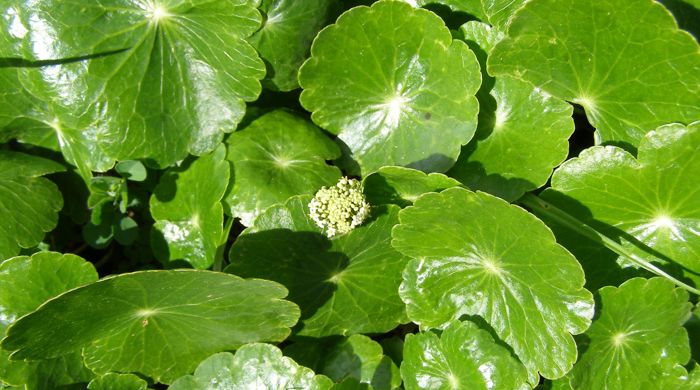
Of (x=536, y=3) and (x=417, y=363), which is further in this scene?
(x=417, y=363)

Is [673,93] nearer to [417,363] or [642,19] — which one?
[642,19]

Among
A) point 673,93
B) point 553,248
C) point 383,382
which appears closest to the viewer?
point 553,248

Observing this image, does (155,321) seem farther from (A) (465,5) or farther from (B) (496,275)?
(A) (465,5)

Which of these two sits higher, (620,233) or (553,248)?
(553,248)

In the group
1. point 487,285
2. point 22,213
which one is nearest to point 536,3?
point 487,285

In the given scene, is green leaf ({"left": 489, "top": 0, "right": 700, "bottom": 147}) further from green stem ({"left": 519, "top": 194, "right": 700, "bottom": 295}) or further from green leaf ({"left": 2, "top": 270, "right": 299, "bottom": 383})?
green leaf ({"left": 2, "top": 270, "right": 299, "bottom": 383})

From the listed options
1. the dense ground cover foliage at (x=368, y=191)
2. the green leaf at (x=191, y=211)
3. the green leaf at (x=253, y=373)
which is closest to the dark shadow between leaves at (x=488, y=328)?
the dense ground cover foliage at (x=368, y=191)

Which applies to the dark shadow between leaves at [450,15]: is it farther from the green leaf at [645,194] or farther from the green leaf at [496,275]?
the green leaf at [496,275]

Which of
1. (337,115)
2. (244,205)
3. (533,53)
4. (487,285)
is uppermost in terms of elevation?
(533,53)
